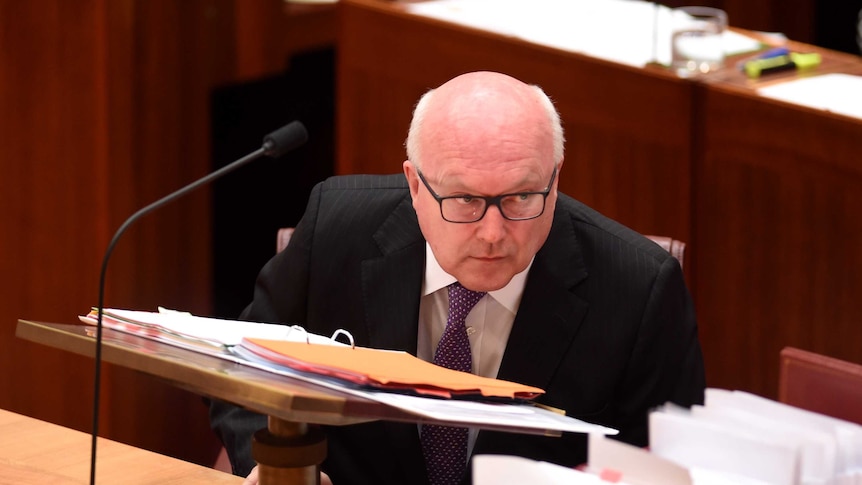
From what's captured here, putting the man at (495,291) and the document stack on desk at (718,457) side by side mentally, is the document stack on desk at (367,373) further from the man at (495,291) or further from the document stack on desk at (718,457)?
the man at (495,291)

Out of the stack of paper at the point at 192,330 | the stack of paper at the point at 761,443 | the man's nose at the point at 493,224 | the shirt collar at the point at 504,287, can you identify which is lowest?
the shirt collar at the point at 504,287

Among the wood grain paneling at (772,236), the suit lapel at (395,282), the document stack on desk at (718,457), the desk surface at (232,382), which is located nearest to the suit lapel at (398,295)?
the suit lapel at (395,282)

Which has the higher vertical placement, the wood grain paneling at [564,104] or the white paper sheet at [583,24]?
the white paper sheet at [583,24]

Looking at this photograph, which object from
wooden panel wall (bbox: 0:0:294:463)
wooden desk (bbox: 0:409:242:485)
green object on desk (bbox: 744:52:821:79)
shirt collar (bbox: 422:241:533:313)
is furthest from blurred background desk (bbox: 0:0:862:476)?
wooden desk (bbox: 0:409:242:485)

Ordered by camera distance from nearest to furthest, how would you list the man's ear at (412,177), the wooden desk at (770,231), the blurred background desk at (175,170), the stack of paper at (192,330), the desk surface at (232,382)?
1. the desk surface at (232,382)
2. the stack of paper at (192,330)
3. the man's ear at (412,177)
4. the wooden desk at (770,231)
5. the blurred background desk at (175,170)

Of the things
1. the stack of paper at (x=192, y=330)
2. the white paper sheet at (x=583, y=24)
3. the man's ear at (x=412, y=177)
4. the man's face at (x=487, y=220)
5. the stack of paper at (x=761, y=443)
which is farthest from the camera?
the white paper sheet at (x=583, y=24)

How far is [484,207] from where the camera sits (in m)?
1.94

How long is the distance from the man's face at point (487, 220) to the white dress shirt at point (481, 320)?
139 mm

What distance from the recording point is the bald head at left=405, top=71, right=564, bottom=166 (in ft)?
6.40

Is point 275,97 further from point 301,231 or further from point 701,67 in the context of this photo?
point 301,231

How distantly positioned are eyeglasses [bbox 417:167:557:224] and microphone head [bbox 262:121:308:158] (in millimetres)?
230

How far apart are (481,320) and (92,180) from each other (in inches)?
81.1

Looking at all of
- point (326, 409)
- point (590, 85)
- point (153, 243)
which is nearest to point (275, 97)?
point (153, 243)

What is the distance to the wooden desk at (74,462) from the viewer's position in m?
1.97
